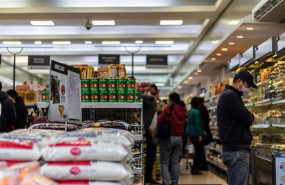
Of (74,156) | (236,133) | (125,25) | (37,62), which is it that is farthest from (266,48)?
(37,62)

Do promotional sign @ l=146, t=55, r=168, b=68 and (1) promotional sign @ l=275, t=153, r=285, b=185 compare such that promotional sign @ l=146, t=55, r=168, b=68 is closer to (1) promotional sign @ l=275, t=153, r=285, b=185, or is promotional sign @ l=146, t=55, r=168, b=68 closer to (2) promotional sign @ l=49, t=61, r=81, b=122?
(1) promotional sign @ l=275, t=153, r=285, b=185

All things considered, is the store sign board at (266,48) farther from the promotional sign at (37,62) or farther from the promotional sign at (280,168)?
the promotional sign at (37,62)

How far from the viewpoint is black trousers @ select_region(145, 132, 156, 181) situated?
24.6ft

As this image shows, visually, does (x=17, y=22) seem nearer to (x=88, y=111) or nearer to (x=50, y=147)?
(x=88, y=111)

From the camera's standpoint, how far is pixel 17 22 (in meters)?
10.9

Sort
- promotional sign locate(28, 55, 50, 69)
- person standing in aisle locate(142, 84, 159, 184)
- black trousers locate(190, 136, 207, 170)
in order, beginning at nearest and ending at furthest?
person standing in aisle locate(142, 84, 159, 184), black trousers locate(190, 136, 207, 170), promotional sign locate(28, 55, 50, 69)

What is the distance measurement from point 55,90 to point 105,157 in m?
1.36

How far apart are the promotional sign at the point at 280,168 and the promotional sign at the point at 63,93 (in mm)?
2394

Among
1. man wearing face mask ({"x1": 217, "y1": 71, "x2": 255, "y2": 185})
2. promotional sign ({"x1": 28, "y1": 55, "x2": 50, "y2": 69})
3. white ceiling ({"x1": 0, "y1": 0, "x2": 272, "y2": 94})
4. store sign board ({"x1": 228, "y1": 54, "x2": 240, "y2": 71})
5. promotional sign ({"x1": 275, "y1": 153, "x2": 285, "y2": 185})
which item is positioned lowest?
promotional sign ({"x1": 275, "y1": 153, "x2": 285, "y2": 185})

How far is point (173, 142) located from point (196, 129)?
9.53 feet

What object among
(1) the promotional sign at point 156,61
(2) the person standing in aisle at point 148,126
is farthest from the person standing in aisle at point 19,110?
(1) the promotional sign at point 156,61

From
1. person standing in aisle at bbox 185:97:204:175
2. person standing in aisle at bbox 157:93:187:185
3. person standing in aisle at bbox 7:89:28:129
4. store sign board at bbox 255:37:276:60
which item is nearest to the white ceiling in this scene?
person standing in aisle at bbox 185:97:204:175

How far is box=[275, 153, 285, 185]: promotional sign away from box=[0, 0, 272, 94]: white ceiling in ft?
10.5

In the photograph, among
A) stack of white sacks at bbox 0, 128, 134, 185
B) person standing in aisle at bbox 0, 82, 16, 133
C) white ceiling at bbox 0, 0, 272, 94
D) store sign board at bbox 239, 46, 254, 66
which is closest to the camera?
stack of white sacks at bbox 0, 128, 134, 185
